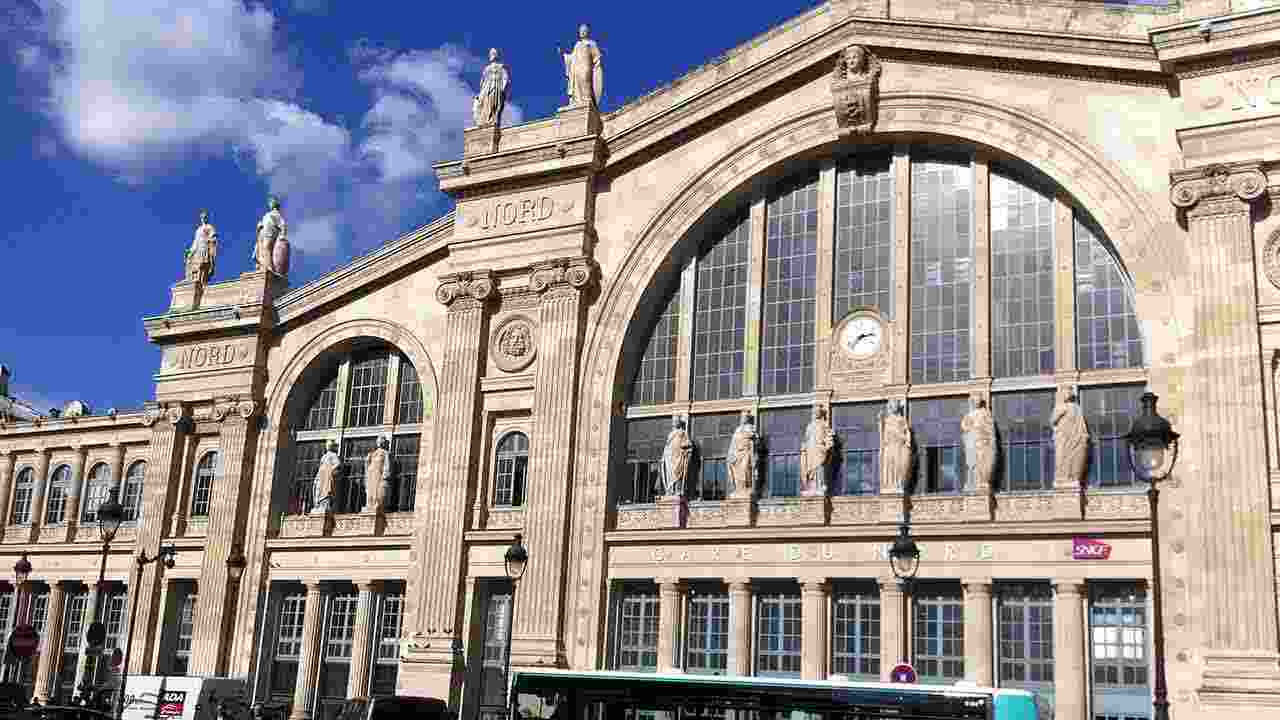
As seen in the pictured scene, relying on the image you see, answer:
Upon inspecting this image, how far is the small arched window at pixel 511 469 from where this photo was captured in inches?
1507

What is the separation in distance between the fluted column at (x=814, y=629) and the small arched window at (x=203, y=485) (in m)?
21.7

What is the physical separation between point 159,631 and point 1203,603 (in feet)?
104

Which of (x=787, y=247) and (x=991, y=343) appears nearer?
(x=991, y=343)

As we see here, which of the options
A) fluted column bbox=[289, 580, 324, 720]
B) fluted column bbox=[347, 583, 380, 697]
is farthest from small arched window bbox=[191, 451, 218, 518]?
fluted column bbox=[347, 583, 380, 697]

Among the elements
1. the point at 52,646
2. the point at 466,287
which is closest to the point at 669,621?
the point at 466,287

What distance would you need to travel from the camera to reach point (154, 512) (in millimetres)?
45188

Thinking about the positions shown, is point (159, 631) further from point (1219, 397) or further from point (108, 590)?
point (1219, 397)

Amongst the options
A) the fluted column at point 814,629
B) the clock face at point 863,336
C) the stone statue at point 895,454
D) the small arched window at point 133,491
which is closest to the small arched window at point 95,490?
the small arched window at point 133,491

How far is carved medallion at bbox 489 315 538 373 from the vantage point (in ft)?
127

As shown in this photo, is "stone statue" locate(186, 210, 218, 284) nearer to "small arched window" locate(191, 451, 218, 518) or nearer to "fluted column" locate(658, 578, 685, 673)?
"small arched window" locate(191, 451, 218, 518)

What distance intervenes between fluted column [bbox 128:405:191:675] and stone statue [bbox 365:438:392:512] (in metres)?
7.82

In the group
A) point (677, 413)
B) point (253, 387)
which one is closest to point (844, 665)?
point (677, 413)

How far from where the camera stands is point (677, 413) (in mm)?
36875

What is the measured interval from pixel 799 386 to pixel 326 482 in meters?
15.8
